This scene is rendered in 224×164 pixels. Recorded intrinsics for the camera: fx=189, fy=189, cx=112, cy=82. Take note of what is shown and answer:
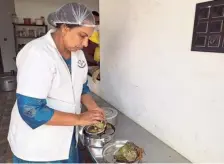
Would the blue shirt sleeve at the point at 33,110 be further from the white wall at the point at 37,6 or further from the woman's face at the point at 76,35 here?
the white wall at the point at 37,6

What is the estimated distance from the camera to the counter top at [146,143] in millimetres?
755

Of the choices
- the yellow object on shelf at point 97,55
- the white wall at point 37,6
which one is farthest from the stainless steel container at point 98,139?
the white wall at point 37,6

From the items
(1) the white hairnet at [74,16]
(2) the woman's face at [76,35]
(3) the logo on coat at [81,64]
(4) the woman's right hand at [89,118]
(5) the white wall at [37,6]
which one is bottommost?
(4) the woman's right hand at [89,118]

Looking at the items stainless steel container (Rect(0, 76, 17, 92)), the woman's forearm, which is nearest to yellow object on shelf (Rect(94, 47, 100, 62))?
the woman's forearm

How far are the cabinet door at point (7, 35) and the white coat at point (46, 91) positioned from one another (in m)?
3.90

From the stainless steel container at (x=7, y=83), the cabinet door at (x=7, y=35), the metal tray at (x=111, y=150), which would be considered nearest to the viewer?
the metal tray at (x=111, y=150)

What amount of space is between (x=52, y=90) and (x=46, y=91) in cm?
7

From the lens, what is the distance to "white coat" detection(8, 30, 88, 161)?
1.99ft

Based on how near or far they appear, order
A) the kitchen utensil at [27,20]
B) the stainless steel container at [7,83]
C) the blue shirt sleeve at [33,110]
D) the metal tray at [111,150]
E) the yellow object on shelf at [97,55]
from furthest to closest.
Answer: the kitchen utensil at [27,20], the stainless steel container at [7,83], the yellow object on shelf at [97,55], the metal tray at [111,150], the blue shirt sleeve at [33,110]

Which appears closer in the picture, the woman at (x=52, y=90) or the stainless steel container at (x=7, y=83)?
the woman at (x=52, y=90)

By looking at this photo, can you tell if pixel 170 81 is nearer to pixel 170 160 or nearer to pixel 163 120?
pixel 163 120

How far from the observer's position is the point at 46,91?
0.63 metres

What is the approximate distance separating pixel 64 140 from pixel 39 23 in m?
3.51

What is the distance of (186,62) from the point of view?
69cm
